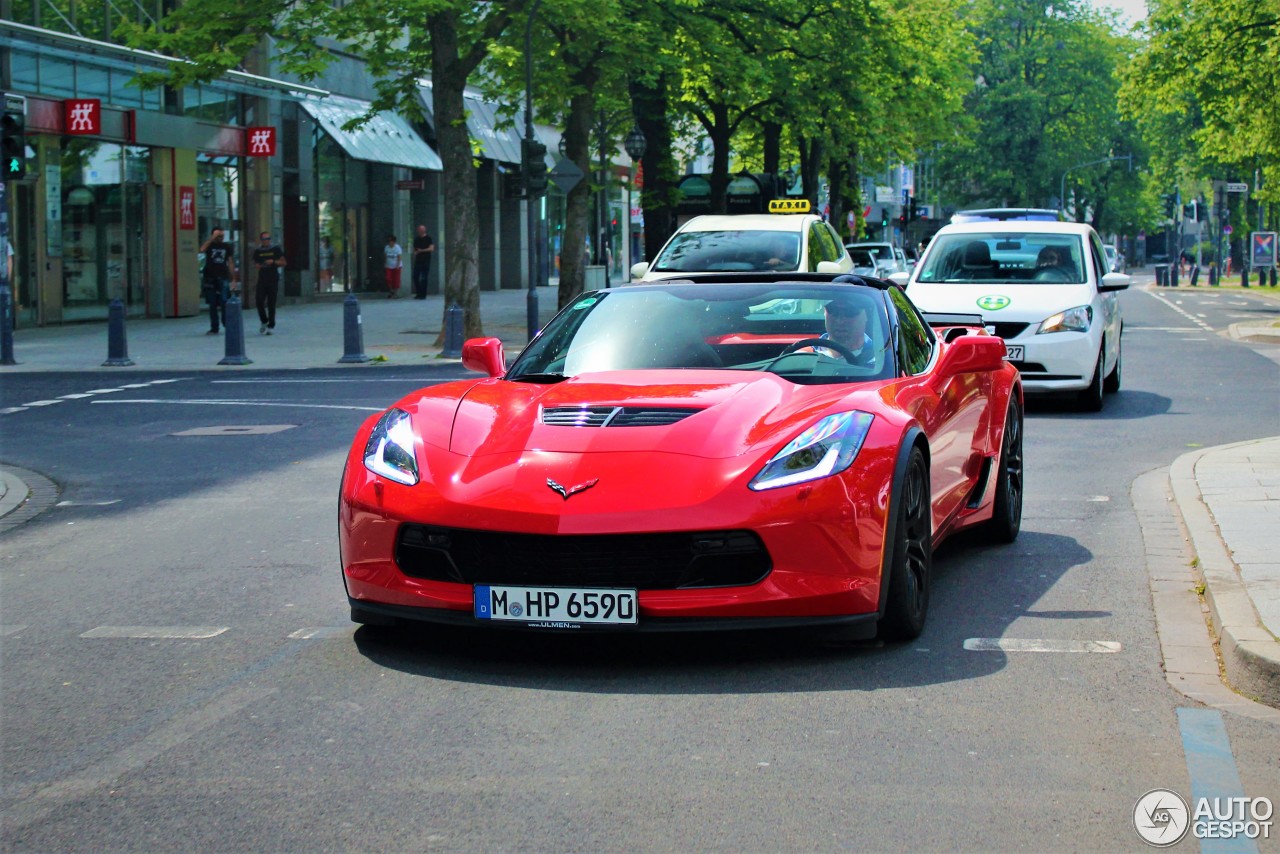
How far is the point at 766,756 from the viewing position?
4570 mm

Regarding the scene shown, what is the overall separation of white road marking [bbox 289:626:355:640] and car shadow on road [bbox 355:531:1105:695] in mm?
71

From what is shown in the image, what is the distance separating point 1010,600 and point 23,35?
82.4 ft

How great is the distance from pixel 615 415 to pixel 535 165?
70.1 feet

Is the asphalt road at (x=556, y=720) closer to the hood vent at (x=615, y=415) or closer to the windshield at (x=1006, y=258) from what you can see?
the hood vent at (x=615, y=415)

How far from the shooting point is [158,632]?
6.34 metres

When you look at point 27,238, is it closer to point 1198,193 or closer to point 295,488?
point 295,488

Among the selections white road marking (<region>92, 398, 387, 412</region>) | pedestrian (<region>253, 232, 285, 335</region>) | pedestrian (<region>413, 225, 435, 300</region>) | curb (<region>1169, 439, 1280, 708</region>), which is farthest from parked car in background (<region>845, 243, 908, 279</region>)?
curb (<region>1169, 439, 1280, 708</region>)

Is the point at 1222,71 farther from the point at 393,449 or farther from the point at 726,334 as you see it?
the point at 393,449

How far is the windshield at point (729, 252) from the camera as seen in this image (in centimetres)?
1867

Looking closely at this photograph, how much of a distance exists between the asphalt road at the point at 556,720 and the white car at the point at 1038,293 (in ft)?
20.7

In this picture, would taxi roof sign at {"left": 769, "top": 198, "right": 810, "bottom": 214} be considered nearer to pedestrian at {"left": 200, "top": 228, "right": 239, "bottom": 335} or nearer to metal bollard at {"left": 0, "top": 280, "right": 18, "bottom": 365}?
pedestrian at {"left": 200, "top": 228, "right": 239, "bottom": 335}

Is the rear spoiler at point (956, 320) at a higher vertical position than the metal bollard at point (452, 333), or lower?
higher

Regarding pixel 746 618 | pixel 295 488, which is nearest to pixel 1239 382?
pixel 295 488

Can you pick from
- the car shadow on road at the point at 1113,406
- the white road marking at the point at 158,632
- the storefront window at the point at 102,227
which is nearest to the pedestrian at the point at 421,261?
the storefront window at the point at 102,227
